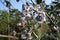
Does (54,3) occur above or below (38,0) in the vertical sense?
below

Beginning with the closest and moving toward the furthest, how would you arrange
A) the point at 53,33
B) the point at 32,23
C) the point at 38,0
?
the point at 38,0, the point at 53,33, the point at 32,23

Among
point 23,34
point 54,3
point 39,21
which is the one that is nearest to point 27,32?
point 23,34

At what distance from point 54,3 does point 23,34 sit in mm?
278

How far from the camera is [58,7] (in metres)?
1.07

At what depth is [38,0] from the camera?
2.59 ft

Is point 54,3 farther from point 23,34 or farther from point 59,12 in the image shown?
point 23,34

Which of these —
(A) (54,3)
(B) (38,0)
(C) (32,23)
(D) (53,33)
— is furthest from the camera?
(A) (54,3)

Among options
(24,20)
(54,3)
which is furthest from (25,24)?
(54,3)

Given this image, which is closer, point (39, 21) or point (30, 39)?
point (39, 21)

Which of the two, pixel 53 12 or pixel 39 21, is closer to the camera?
pixel 39 21

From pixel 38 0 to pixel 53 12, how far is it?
272 millimetres

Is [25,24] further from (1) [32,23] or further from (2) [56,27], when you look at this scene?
(2) [56,27]

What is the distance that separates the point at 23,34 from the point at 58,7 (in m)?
0.22

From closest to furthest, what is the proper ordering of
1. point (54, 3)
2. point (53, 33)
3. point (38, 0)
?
point (38, 0) < point (53, 33) < point (54, 3)
